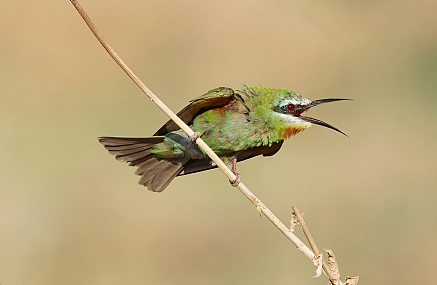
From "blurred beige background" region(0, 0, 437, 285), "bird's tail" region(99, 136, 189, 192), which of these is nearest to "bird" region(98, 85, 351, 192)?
"bird's tail" region(99, 136, 189, 192)

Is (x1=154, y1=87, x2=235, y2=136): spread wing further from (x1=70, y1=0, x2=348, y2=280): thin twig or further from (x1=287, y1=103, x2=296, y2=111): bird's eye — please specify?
(x1=70, y1=0, x2=348, y2=280): thin twig

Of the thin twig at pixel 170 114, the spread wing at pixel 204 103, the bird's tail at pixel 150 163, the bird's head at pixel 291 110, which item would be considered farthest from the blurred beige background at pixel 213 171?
the thin twig at pixel 170 114

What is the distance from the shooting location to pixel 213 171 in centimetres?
675

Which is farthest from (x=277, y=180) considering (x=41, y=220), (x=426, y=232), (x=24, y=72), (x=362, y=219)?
(x=24, y=72)

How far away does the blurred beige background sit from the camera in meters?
5.27

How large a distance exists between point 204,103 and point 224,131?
23 centimetres

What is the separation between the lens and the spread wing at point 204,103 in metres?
3.64

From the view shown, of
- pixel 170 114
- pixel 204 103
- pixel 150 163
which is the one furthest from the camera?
pixel 150 163

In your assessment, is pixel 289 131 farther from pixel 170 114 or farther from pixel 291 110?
pixel 170 114

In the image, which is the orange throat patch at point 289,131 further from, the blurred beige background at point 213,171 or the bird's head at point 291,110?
the blurred beige background at point 213,171

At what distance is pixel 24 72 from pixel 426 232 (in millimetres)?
4581

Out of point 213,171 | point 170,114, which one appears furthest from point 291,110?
point 213,171

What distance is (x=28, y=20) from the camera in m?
7.98

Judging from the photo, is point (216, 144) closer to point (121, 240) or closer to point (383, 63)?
point (121, 240)
